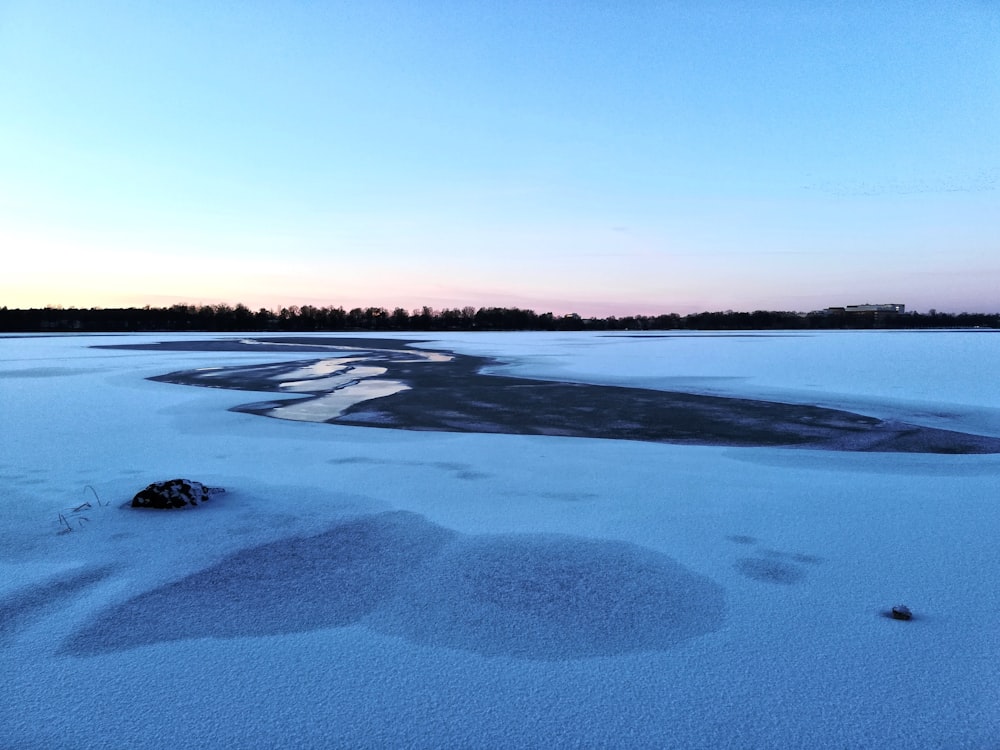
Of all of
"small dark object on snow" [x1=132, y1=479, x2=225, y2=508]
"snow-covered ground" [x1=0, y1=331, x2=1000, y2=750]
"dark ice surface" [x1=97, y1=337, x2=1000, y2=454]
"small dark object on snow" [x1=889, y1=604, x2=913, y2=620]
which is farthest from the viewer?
"dark ice surface" [x1=97, y1=337, x2=1000, y2=454]

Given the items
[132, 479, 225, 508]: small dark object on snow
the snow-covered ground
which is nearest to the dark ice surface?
the snow-covered ground

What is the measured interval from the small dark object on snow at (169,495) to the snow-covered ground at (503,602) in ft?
0.44

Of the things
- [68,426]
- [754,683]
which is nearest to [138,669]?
[754,683]

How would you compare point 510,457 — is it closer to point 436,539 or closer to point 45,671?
point 436,539

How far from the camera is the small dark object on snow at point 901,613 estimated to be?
2.92 meters

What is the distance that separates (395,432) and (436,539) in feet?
13.3

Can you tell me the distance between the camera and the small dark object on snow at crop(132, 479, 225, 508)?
4742 mm

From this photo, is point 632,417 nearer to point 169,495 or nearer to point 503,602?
point 503,602

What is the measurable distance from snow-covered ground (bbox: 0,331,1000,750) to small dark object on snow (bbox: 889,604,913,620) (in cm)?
4

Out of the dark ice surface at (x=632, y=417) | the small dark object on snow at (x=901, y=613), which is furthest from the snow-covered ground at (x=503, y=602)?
the dark ice surface at (x=632, y=417)

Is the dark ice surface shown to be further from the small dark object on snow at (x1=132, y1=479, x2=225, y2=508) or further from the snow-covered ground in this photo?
the small dark object on snow at (x1=132, y1=479, x2=225, y2=508)

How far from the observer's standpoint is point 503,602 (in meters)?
3.18

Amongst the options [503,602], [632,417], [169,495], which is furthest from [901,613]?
[632,417]

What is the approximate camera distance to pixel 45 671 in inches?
99.0
